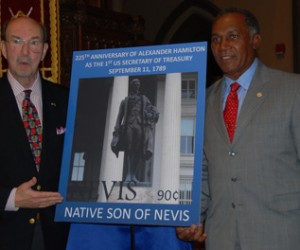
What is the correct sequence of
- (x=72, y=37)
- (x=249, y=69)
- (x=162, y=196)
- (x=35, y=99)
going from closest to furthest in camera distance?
1. (x=162, y=196)
2. (x=249, y=69)
3. (x=35, y=99)
4. (x=72, y=37)

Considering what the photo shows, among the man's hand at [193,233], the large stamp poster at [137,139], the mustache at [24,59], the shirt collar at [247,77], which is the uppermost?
the mustache at [24,59]

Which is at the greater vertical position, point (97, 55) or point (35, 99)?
point (97, 55)

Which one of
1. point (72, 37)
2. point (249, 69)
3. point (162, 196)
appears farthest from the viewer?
point (72, 37)

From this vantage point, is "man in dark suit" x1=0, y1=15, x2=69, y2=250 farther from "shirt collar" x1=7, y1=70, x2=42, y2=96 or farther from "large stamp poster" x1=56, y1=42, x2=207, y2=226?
"large stamp poster" x1=56, y1=42, x2=207, y2=226

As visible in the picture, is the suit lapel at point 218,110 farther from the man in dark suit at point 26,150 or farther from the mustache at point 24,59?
the mustache at point 24,59

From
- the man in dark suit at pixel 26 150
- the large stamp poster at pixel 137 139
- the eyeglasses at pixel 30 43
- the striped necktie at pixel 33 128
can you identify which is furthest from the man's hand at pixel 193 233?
the eyeglasses at pixel 30 43

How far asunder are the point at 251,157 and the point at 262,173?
0.24 ft

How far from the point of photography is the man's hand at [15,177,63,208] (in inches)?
94.9

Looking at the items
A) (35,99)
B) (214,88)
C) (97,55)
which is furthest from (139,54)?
(35,99)

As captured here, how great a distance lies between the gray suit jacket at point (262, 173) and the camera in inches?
89.1

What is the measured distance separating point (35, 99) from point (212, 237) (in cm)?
99

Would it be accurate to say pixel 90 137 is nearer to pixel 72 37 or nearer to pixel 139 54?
pixel 139 54

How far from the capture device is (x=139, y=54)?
8.23 feet

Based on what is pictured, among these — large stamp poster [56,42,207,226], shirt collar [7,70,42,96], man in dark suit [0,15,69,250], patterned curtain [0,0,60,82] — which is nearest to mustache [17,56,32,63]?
man in dark suit [0,15,69,250]
